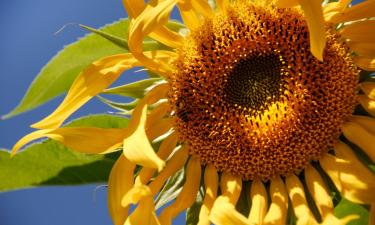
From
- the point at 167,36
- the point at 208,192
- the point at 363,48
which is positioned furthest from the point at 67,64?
the point at 363,48

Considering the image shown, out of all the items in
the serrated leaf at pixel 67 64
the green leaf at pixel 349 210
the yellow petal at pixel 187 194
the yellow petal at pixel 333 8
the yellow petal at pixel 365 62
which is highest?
the serrated leaf at pixel 67 64

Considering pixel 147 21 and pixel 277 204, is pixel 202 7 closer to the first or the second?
pixel 147 21

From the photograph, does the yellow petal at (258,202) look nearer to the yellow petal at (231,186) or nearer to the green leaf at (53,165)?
the yellow petal at (231,186)

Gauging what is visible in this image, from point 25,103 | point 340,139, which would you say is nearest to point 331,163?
point 340,139

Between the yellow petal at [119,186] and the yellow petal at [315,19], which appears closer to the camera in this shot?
the yellow petal at [315,19]

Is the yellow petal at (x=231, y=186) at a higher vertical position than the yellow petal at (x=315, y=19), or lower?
lower

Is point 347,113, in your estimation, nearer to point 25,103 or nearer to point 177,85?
point 177,85

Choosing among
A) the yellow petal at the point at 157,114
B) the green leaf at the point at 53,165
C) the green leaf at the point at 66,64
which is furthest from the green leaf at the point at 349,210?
the green leaf at the point at 66,64

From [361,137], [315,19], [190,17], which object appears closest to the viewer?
[315,19]
